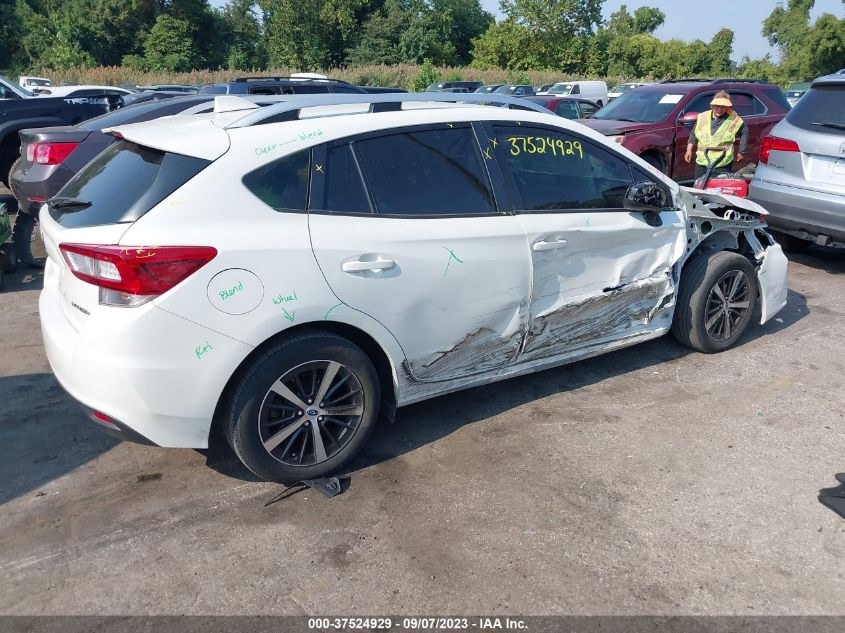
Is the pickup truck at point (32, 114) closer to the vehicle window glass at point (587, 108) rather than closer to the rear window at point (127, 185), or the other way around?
the rear window at point (127, 185)

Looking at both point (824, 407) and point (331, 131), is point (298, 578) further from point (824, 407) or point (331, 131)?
point (824, 407)

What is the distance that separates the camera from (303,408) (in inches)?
132

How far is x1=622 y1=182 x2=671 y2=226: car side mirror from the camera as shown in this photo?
Answer: 426 centimetres

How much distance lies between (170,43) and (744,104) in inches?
1948

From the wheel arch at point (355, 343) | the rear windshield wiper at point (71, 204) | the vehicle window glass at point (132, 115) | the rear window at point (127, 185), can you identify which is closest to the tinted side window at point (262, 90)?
the vehicle window glass at point (132, 115)

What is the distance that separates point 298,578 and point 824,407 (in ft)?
10.8

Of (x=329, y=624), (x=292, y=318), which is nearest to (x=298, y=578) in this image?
(x=329, y=624)

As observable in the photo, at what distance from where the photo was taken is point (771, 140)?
6.98 meters

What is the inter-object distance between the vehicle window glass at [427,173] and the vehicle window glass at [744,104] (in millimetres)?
8543

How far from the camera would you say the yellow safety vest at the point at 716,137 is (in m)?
7.64

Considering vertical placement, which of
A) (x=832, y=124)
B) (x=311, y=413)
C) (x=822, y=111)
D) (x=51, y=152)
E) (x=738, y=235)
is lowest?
(x=311, y=413)

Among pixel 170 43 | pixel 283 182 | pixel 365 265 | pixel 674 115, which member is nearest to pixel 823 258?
pixel 674 115

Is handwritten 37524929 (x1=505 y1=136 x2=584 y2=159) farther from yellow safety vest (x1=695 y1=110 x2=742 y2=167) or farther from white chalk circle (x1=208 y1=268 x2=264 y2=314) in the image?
yellow safety vest (x1=695 y1=110 x2=742 y2=167)

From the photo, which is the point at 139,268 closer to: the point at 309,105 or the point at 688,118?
the point at 309,105
